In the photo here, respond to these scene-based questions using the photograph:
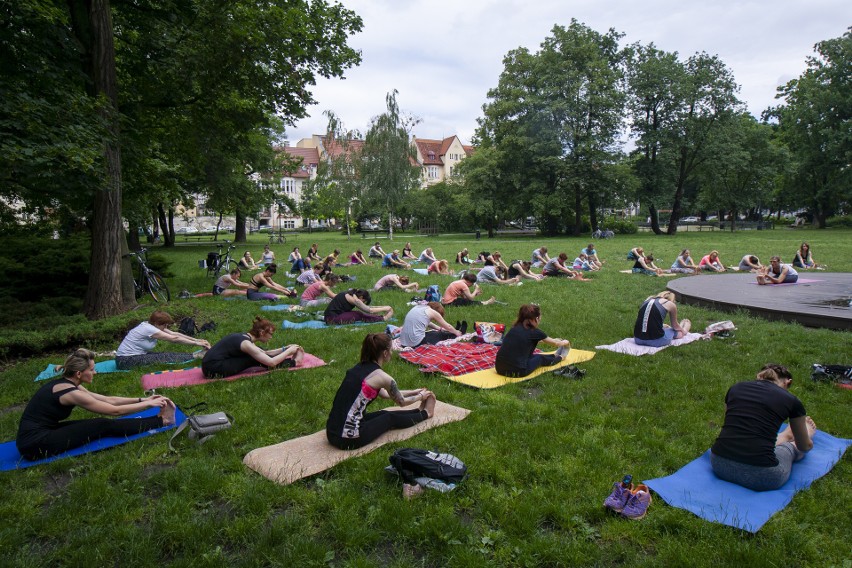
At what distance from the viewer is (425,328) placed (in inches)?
355

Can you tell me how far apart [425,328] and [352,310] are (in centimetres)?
295

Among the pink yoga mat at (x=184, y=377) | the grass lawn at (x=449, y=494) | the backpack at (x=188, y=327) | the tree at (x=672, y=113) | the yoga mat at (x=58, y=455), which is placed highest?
the tree at (x=672, y=113)

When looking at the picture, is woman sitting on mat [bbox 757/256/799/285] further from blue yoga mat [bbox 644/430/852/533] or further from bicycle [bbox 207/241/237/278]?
bicycle [bbox 207/241/237/278]

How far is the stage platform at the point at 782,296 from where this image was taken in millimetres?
9859

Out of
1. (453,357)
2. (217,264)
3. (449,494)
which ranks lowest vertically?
(449,494)

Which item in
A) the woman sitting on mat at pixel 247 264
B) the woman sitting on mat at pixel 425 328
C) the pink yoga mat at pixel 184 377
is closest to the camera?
the pink yoga mat at pixel 184 377

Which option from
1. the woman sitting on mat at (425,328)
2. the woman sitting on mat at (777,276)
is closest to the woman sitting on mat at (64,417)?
the woman sitting on mat at (425,328)

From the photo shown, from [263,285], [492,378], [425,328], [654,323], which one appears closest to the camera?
[492,378]

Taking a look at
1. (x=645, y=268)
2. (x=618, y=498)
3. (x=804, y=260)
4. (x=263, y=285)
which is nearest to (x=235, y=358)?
(x=618, y=498)

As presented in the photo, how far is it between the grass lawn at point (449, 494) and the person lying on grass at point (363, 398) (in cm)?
26

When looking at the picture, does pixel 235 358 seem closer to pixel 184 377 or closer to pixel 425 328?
pixel 184 377

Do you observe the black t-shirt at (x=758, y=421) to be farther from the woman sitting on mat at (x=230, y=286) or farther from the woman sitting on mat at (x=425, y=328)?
the woman sitting on mat at (x=230, y=286)

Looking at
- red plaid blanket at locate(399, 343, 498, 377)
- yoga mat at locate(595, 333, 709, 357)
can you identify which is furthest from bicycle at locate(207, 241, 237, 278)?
yoga mat at locate(595, 333, 709, 357)

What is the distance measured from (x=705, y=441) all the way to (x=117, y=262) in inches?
457
